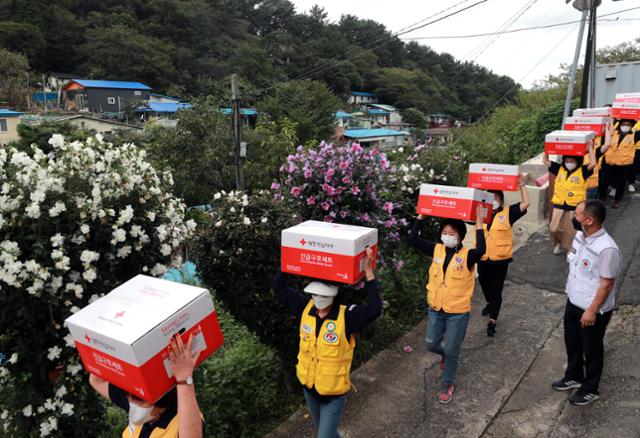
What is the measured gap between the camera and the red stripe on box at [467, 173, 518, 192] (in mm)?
4809

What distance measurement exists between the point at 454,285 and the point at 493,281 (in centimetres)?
129

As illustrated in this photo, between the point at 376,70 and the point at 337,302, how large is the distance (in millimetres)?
75544

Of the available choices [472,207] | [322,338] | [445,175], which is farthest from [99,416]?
[445,175]

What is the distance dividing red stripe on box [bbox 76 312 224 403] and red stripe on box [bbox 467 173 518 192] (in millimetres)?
3700

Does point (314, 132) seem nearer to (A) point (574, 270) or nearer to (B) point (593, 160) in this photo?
(B) point (593, 160)

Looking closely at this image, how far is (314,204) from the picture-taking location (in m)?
4.48

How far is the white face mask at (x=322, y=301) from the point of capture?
287cm

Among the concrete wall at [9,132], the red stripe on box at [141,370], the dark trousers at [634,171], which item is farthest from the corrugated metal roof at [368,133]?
the red stripe on box at [141,370]

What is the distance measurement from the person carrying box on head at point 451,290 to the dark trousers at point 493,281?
1105mm

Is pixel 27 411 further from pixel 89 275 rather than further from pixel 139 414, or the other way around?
pixel 139 414

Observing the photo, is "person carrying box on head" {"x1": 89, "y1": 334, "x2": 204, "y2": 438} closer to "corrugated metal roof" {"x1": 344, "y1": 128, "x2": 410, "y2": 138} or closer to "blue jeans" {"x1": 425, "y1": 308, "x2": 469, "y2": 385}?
"blue jeans" {"x1": 425, "y1": 308, "x2": 469, "y2": 385}

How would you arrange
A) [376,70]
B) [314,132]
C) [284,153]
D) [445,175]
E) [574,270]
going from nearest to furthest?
[574,270] < [445,175] < [284,153] < [314,132] < [376,70]

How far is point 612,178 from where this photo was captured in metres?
8.56

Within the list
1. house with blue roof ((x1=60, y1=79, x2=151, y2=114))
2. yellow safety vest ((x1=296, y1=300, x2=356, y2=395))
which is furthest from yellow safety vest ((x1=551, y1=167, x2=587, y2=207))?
house with blue roof ((x1=60, y1=79, x2=151, y2=114))
